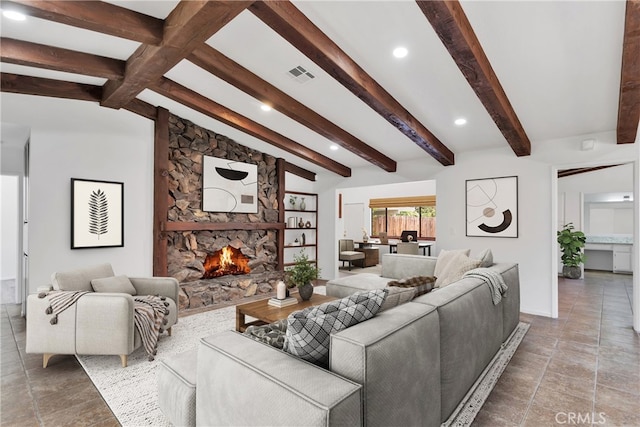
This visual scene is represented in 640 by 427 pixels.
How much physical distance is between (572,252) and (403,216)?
4.64 metres

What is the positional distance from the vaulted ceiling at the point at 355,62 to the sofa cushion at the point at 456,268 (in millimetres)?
1611

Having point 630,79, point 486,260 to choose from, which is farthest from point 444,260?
point 630,79

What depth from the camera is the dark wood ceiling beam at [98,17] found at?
7.08 ft

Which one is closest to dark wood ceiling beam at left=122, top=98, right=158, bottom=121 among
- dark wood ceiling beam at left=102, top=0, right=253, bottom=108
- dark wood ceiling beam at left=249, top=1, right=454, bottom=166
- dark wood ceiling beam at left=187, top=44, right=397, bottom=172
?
dark wood ceiling beam at left=102, top=0, right=253, bottom=108

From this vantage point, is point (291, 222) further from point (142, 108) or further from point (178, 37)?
point (178, 37)

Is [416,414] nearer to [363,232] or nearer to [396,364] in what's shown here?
[396,364]

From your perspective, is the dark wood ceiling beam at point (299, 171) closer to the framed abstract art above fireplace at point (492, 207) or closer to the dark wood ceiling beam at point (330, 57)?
the dark wood ceiling beam at point (330, 57)

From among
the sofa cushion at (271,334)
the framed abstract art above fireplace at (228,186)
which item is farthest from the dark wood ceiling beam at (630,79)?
the framed abstract art above fireplace at (228,186)

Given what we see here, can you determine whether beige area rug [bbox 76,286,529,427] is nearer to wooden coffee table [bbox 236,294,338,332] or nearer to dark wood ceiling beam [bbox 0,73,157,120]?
wooden coffee table [bbox 236,294,338,332]

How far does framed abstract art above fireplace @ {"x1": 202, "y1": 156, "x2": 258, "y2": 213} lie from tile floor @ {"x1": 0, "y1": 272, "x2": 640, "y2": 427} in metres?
2.87

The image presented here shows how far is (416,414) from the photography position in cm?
163

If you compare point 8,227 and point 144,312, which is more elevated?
point 8,227

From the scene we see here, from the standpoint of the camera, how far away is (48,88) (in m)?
3.68

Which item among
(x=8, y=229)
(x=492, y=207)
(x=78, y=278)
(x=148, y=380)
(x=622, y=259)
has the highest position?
(x=492, y=207)
